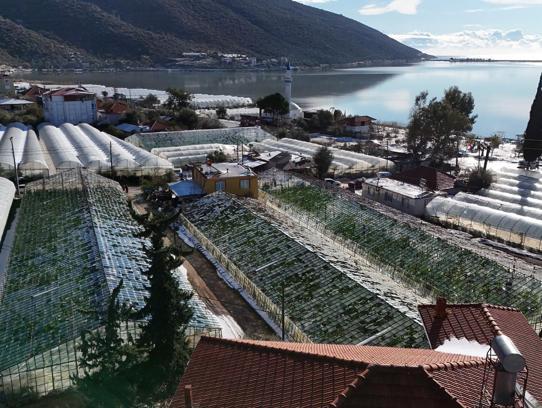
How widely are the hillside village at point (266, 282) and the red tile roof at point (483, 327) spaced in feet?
0.11

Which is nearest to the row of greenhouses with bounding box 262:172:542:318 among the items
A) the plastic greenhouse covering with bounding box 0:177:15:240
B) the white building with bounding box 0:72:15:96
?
the plastic greenhouse covering with bounding box 0:177:15:240

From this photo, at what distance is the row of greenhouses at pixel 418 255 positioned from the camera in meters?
14.3

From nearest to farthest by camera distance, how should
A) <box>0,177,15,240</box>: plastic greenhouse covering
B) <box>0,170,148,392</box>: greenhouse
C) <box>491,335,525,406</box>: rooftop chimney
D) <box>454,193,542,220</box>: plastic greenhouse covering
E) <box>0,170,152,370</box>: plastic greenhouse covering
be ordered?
<box>491,335,525,406</box>: rooftop chimney
<box>0,170,148,392</box>: greenhouse
<box>0,170,152,370</box>: plastic greenhouse covering
<box>0,177,15,240</box>: plastic greenhouse covering
<box>454,193,542,220</box>: plastic greenhouse covering

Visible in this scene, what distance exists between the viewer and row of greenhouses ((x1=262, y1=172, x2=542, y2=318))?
47.1 ft

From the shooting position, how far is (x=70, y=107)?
48781 millimetres

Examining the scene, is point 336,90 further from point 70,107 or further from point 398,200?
point 398,200

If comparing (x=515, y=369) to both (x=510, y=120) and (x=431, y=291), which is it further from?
(x=510, y=120)

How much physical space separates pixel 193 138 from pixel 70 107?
53.0ft

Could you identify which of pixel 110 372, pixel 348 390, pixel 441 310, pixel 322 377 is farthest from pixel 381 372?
pixel 110 372

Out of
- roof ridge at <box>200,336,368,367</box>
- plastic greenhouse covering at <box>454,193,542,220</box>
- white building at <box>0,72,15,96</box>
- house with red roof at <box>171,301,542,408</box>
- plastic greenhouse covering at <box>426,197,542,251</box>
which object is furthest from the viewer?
white building at <box>0,72,15,96</box>

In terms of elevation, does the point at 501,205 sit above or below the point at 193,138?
above

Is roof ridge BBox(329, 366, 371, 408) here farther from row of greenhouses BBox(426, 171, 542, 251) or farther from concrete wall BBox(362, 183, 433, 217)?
concrete wall BBox(362, 183, 433, 217)

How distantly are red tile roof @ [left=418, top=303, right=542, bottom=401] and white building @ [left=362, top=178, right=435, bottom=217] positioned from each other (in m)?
16.1

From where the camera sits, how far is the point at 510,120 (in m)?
73.9
